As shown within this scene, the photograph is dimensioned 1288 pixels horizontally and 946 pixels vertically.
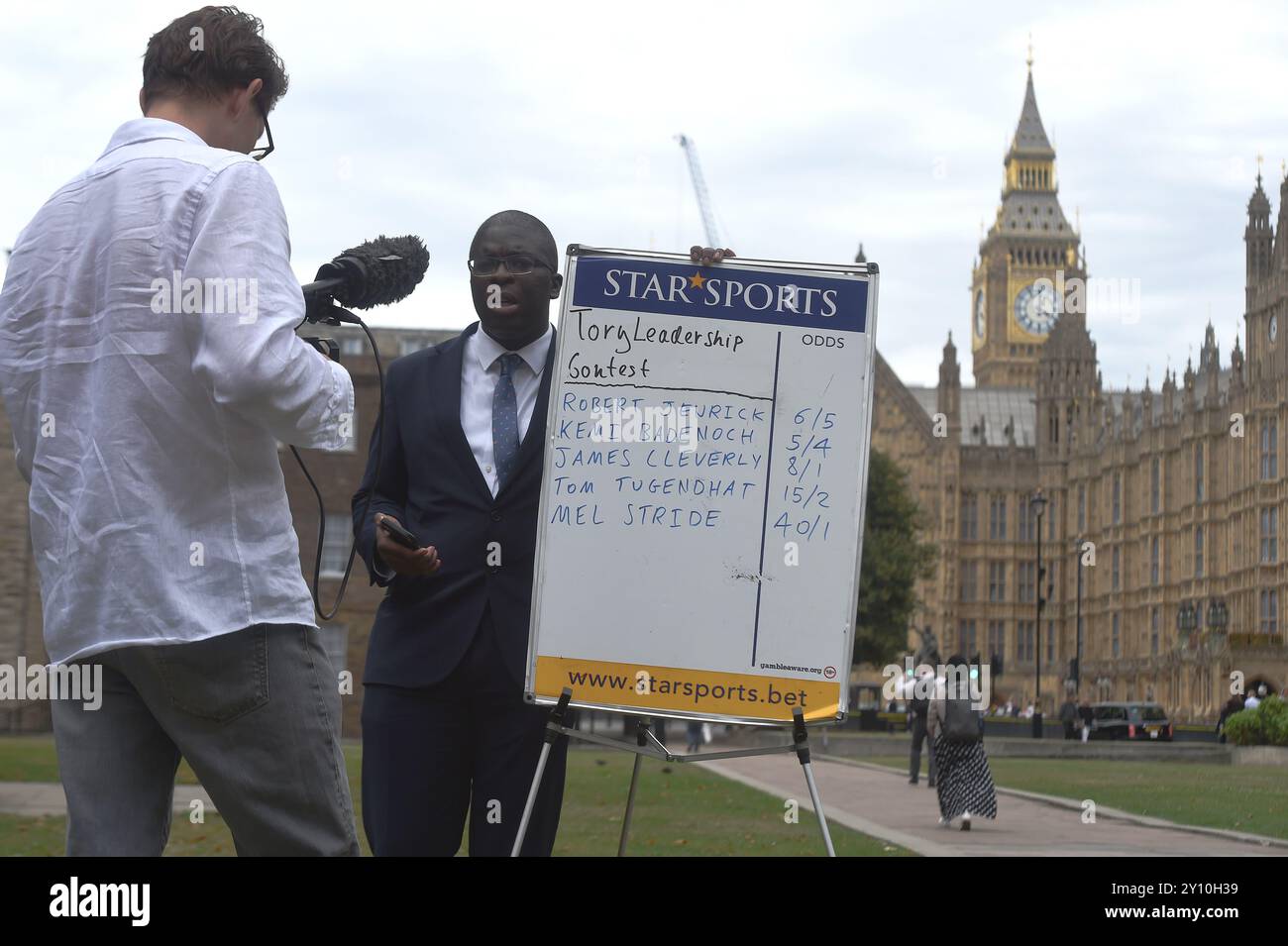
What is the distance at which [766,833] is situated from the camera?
1321 centimetres

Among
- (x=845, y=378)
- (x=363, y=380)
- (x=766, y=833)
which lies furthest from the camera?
(x=363, y=380)

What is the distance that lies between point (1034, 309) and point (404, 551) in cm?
13977

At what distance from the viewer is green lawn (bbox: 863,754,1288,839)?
15.6 metres

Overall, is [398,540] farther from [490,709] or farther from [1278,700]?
[1278,700]

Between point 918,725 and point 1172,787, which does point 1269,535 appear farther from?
point 918,725

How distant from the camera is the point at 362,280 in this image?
4.00 m

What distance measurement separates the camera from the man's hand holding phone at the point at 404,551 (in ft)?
15.5

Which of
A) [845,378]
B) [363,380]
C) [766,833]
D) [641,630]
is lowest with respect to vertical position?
[766,833]

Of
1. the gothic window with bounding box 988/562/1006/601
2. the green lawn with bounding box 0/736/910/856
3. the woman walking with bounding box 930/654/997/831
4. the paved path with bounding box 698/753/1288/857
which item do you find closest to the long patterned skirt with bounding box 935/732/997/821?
the woman walking with bounding box 930/654/997/831

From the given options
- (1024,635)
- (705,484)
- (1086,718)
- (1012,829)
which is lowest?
(1012,829)

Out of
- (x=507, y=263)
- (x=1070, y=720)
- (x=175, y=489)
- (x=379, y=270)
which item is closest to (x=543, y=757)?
(x=507, y=263)

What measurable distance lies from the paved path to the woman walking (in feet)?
0.65
